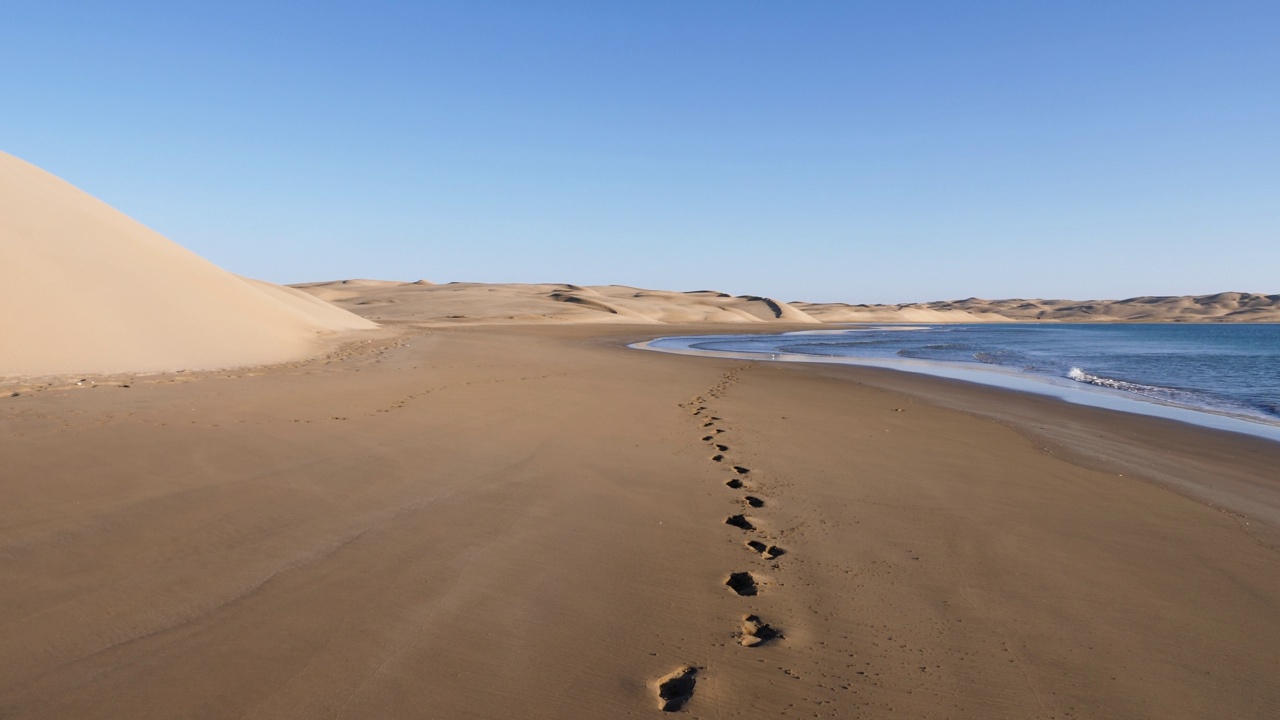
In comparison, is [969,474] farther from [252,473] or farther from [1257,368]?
[1257,368]

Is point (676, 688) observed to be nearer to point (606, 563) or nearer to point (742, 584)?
point (742, 584)

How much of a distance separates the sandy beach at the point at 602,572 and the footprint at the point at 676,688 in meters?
0.02

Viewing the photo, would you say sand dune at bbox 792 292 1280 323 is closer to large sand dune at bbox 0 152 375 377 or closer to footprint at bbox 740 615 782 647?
large sand dune at bbox 0 152 375 377

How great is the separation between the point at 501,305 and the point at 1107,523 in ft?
232

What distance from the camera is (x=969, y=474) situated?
6.86m

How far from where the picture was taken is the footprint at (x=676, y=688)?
2.74 meters

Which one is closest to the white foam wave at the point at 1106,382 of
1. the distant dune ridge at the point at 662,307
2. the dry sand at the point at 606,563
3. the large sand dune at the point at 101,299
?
the dry sand at the point at 606,563

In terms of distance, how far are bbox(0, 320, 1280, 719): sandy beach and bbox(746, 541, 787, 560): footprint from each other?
0.06 feet

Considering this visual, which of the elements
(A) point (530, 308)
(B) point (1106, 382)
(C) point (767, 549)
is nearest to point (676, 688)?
(C) point (767, 549)

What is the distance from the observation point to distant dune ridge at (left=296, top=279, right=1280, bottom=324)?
2702 inches

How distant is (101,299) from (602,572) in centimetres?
1432

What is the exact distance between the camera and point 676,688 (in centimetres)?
286

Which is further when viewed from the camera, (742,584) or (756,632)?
→ (742,584)

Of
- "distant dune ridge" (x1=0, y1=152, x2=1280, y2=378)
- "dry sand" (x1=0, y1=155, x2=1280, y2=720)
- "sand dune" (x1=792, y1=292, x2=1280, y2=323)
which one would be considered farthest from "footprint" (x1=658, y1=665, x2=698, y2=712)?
"sand dune" (x1=792, y1=292, x2=1280, y2=323)
